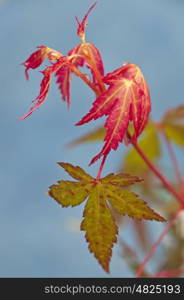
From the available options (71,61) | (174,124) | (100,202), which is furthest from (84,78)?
(174,124)

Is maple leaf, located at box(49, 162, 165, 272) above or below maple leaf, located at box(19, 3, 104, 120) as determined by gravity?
below

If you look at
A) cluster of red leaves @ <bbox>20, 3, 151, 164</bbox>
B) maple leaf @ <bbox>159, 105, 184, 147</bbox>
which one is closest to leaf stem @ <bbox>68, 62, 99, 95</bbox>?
cluster of red leaves @ <bbox>20, 3, 151, 164</bbox>

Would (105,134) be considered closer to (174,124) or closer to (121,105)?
(121,105)

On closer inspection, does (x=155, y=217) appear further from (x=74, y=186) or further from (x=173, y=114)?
(x=173, y=114)

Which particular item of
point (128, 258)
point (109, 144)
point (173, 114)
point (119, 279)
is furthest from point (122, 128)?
point (128, 258)

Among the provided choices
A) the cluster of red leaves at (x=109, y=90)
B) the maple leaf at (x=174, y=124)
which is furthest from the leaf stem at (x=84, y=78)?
the maple leaf at (x=174, y=124)

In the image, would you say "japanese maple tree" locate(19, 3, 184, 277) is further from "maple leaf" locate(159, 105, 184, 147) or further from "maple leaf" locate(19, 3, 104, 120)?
"maple leaf" locate(159, 105, 184, 147)
